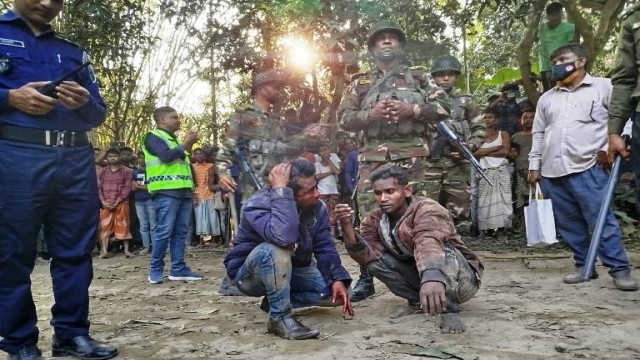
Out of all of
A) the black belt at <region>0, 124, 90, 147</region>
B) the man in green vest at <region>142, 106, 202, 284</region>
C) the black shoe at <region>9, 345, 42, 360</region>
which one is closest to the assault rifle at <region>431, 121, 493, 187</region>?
the man in green vest at <region>142, 106, 202, 284</region>

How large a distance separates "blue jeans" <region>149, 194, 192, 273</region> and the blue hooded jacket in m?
1.97

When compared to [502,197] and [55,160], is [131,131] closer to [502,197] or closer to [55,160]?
[502,197]

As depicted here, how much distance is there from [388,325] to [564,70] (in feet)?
7.99

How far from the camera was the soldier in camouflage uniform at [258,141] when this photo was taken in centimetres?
435

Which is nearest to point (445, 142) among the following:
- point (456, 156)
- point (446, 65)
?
point (456, 156)

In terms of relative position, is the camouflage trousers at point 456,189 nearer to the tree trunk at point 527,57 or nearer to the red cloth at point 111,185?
the tree trunk at point 527,57

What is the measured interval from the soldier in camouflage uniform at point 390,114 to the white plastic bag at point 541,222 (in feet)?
3.32

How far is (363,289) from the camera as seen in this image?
3814mm

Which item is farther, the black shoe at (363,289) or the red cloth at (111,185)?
the red cloth at (111,185)

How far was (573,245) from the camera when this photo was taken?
414 cm

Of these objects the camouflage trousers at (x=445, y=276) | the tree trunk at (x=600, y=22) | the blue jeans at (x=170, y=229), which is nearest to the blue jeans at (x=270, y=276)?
the camouflage trousers at (x=445, y=276)

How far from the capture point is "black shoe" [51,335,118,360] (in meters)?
2.69

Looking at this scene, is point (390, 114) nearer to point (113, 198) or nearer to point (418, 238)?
point (418, 238)

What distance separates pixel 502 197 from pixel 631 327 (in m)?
3.81
